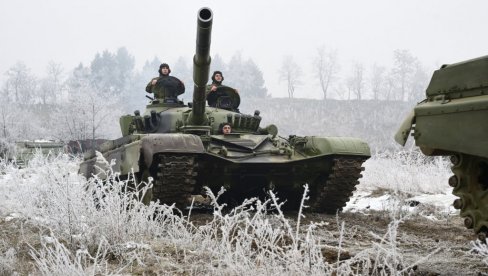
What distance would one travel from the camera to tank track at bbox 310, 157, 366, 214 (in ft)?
28.0

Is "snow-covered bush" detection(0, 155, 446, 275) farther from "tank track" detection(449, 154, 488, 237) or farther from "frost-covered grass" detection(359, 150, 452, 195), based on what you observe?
"frost-covered grass" detection(359, 150, 452, 195)

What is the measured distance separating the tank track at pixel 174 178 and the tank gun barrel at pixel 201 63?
144cm

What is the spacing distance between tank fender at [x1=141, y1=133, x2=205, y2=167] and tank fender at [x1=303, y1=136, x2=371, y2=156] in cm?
A: 213

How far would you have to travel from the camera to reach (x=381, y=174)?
14.7m

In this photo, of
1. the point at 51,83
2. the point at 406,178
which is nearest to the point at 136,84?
the point at 51,83

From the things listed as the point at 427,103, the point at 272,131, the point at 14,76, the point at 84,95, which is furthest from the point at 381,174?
the point at 14,76

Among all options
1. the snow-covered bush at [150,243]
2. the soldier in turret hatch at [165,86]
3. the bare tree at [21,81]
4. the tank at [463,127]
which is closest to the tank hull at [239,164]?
the soldier in turret hatch at [165,86]

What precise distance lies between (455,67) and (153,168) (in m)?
4.73

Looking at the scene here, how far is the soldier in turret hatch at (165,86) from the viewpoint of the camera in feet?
34.7

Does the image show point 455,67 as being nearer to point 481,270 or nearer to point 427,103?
point 427,103

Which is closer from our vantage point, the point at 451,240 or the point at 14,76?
the point at 451,240

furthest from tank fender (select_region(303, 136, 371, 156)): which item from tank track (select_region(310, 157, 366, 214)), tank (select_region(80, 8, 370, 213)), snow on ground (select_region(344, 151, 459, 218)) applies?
snow on ground (select_region(344, 151, 459, 218))

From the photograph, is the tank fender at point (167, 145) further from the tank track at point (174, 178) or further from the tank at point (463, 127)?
the tank at point (463, 127)

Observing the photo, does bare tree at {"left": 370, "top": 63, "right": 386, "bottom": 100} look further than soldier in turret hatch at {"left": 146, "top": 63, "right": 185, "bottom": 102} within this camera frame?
Yes
